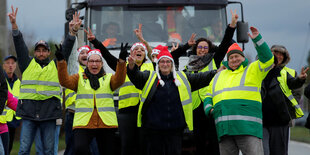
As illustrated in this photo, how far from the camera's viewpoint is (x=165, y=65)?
7.89 metres

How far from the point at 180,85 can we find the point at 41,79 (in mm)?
2339

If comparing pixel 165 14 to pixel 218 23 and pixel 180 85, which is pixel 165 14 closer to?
pixel 218 23

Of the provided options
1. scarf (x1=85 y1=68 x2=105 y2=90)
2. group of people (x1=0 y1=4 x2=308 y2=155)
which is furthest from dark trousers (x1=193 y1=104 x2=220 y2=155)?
scarf (x1=85 y1=68 x2=105 y2=90)

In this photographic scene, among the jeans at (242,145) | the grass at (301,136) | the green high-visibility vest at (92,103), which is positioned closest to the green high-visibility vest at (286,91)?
the jeans at (242,145)

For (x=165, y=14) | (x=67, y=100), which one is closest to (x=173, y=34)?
(x=165, y=14)

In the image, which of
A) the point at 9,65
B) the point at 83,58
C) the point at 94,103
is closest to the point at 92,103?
the point at 94,103

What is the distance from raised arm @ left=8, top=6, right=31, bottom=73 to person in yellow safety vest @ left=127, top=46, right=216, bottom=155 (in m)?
1.96

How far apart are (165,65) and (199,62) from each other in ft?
4.34

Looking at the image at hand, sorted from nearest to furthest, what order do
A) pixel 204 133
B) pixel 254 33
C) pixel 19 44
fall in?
pixel 254 33 → pixel 19 44 → pixel 204 133

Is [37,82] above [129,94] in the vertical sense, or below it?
above

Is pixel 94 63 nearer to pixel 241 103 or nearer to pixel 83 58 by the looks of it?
pixel 83 58

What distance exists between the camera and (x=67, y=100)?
9.65m

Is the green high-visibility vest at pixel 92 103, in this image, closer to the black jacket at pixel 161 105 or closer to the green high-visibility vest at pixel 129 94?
the black jacket at pixel 161 105

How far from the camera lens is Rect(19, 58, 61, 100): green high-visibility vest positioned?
29.6ft
